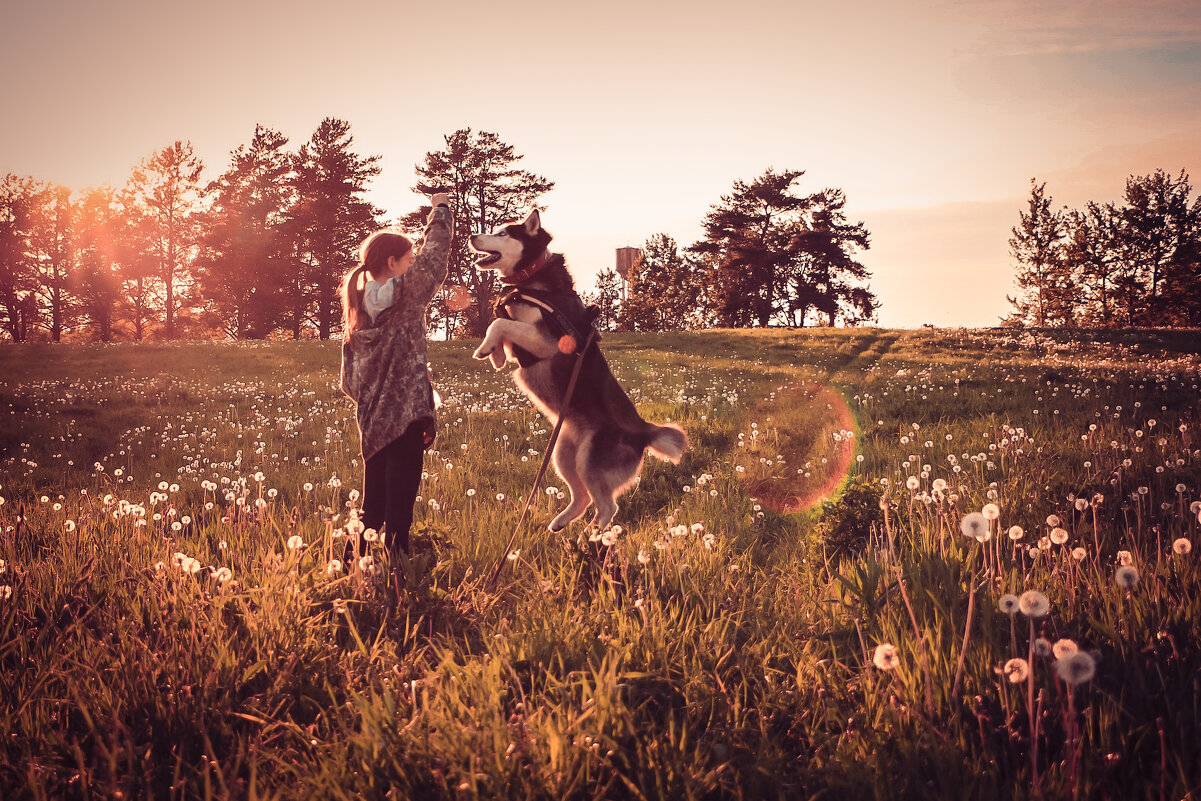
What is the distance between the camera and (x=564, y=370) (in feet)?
15.5

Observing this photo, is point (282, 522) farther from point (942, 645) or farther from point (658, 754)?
point (942, 645)

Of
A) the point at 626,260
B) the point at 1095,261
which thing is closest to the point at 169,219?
the point at 626,260

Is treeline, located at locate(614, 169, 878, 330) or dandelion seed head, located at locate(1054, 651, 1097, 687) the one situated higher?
treeline, located at locate(614, 169, 878, 330)

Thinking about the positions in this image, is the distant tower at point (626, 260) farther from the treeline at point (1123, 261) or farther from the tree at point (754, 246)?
the treeline at point (1123, 261)

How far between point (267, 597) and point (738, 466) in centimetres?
623

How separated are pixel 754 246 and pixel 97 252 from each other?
63.5 m

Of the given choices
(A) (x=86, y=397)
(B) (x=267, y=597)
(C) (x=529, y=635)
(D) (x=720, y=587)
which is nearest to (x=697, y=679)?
(C) (x=529, y=635)

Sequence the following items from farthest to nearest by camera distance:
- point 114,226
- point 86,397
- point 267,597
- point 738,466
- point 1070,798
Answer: point 114,226 < point 86,397 < point 738,466 < point 267,597 < point 1070,798

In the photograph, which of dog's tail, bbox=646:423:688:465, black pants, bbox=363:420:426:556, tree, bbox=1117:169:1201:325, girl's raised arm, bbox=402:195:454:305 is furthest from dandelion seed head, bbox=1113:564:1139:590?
tree, bbox=1117:169:1201:325

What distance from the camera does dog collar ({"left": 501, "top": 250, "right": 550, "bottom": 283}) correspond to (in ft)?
16.0

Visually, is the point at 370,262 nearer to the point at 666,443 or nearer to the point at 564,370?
the point at 564,370

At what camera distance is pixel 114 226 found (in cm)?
5844

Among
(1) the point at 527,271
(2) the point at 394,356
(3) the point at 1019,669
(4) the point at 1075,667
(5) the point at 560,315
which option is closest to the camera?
(4) the point at 1075,667

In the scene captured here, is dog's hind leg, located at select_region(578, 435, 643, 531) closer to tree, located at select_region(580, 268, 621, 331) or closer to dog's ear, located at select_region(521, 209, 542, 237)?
dog's ear, located at select_region(521, 209, 542, 237)
